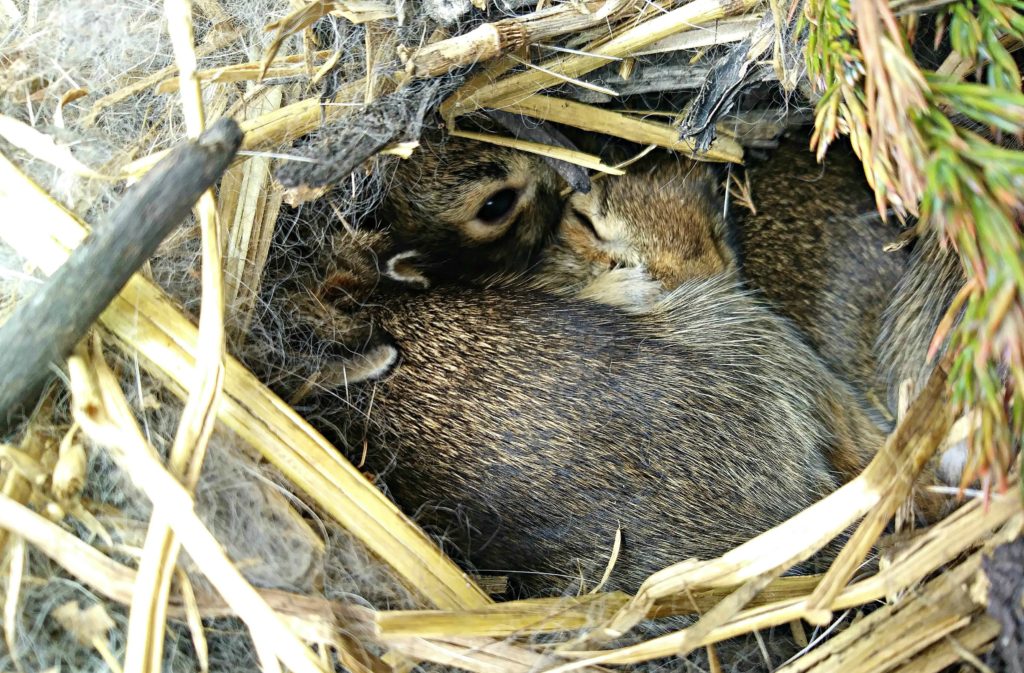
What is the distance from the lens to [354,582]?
154 cm

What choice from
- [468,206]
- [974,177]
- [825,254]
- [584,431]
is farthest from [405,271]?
[974,177]

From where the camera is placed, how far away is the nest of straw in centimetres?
135

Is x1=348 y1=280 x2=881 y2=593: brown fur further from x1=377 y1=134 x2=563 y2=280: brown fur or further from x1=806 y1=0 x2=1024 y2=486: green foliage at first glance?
x1=806 y1=0 x2=1024 y2=486: green foliage

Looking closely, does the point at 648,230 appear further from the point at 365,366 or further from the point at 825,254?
the point at 365,366

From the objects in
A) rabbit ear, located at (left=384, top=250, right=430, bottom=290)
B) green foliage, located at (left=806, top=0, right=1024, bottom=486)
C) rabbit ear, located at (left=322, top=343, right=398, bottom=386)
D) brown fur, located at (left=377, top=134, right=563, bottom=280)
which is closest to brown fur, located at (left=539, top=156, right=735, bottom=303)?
brown fur, located at (left=377, top=134, right=563, bottom=280)

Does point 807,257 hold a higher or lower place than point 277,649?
lower

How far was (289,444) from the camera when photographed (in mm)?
1546

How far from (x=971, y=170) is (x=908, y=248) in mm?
1138

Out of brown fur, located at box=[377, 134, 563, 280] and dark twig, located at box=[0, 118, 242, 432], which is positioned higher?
dark twig, located at box=[0, 118, 242, 432]

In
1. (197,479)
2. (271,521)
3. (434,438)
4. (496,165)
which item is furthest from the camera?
(496,165)

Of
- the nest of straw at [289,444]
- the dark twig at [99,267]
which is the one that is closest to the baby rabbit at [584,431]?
the nest of straw at [289,444]

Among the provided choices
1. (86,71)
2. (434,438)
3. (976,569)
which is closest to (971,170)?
(976,569)

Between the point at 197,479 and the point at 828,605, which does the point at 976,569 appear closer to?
the point at 828,605

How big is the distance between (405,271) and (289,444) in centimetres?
63
